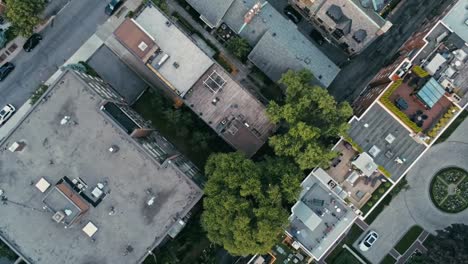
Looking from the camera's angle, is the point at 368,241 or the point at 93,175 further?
the point at 368,241

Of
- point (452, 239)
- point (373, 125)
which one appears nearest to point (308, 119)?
point (373, 125)

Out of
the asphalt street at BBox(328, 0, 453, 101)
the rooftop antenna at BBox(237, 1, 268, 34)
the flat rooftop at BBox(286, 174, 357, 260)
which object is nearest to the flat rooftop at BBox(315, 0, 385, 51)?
the asphalt street at BBox(328, 0, 453, 101)

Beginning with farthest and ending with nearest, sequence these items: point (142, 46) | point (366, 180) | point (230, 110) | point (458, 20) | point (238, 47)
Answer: point (238, 47) → point (230, 110) → point (458, 20) → point (142, 46) → point (366, 180)

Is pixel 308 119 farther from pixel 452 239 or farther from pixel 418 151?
pixel 452 239

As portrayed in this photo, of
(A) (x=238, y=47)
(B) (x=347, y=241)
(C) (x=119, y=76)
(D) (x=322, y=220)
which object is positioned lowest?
(C) (x=119, y=76)

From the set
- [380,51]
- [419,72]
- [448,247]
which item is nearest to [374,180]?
[419,72]

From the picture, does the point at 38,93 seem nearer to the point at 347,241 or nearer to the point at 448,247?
the point at 347,241
